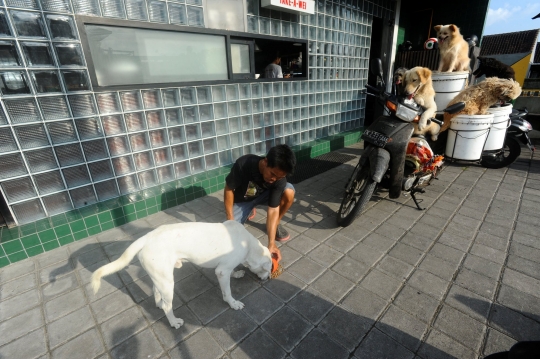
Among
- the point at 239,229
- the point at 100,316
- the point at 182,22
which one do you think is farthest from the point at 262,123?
the point at 100,316

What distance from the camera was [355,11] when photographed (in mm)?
5996

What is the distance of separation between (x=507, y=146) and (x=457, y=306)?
5.04m

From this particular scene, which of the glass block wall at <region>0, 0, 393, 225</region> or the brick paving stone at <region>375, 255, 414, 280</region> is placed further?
→ the glass block wall at <region>0, 0, 393, 225</region>

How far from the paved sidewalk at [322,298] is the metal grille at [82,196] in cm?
46

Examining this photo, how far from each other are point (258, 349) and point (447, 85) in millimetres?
6153

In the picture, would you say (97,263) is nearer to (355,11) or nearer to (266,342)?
(266,342)

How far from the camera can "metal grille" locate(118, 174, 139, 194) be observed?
3.46 metres

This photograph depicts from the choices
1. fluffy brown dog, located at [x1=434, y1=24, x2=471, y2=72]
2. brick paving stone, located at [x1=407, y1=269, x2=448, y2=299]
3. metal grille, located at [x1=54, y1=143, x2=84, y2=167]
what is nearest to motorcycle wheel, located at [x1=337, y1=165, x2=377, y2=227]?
brick paving stone, located at [x1=407, y1=269, x2=448, y2=299]

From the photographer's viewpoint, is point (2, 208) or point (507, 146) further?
point (507, 146)

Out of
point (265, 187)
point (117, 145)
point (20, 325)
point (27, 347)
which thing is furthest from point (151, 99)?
point (27, 347)

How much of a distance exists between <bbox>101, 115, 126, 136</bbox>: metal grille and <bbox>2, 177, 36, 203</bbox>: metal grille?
972mm

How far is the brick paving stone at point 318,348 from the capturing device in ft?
5.76

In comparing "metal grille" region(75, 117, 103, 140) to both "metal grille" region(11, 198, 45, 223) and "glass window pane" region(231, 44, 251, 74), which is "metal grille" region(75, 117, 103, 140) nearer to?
"metal grille" region(11, 198, 45, 223)

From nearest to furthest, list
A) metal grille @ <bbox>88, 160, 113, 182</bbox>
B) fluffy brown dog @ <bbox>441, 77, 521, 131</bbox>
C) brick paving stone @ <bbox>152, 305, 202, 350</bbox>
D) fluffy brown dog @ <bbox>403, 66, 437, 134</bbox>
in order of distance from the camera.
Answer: brick paving stone @ <bbox>152, 305, 202, 350</bbox> < metal grille @ <bbox>88, 160, 113, 182</bbox> < fluffy brown dog @ <bbox>403, 66, 437, 134</bbox> < fluffy brown dog @ <bbox>441, 77, 521, 131</bbox>
